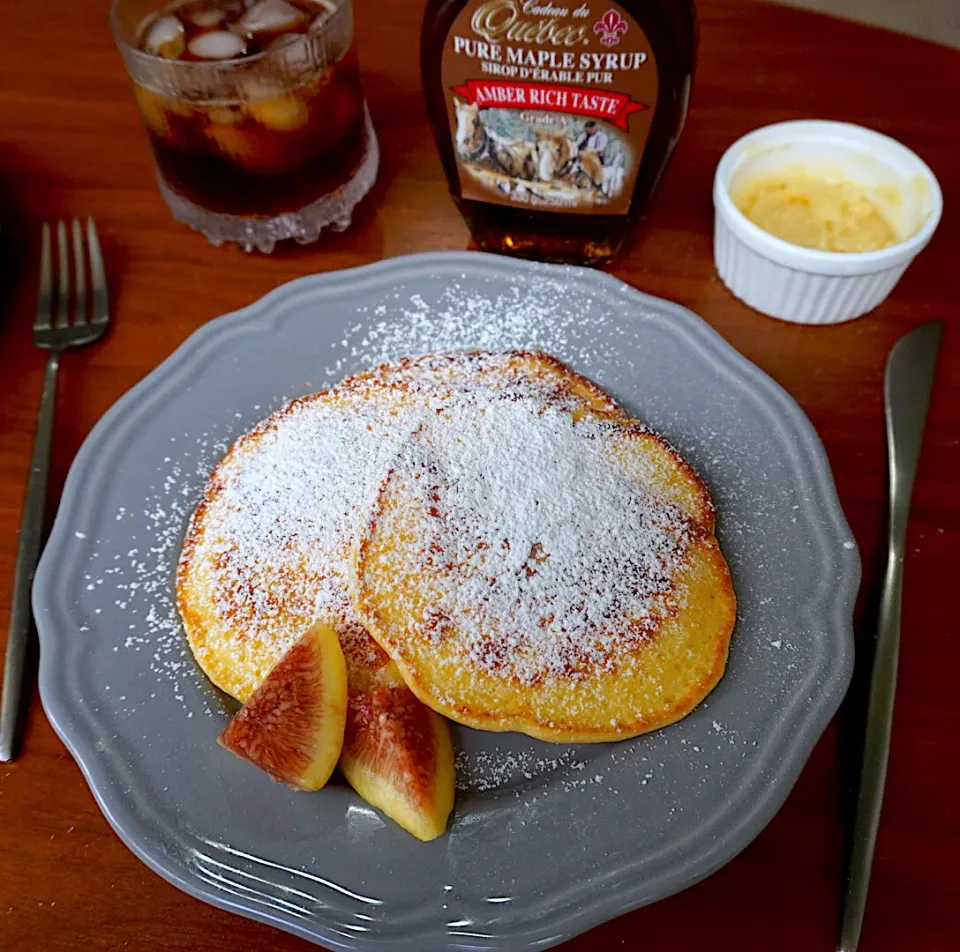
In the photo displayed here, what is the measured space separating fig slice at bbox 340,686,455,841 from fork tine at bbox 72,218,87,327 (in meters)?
0.83

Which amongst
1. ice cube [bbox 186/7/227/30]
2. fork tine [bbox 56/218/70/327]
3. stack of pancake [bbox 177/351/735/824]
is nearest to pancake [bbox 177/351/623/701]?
stack of pancake [bbox 177/351/735/824]

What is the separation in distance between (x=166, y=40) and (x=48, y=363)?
513 millimetres

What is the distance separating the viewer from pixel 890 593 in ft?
3.45

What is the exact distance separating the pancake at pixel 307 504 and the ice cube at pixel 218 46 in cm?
50

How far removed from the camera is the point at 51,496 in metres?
1.20

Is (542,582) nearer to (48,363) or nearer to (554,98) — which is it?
(554,98)

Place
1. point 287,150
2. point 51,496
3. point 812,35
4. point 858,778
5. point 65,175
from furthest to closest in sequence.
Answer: point 812,35, point 65,175, point 287,150, point 51,496, point 858,778

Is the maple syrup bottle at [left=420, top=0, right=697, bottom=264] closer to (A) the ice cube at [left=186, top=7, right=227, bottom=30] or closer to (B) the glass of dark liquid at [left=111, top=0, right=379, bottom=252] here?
A: (B) the glass of dark liquid at [left=111, top=0, right=379, bottom=252]

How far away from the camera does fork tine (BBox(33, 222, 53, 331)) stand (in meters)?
1.37

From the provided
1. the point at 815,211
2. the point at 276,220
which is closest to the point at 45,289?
the point at 276,220

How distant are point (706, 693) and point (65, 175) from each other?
1.46 meters

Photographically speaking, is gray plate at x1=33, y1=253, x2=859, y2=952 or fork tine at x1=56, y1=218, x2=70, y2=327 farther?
fork tine at x1=56, y1=218, x2=70, y2=327

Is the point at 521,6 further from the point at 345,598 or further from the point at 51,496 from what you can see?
the point at 51,496

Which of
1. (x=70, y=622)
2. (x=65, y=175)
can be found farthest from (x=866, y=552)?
(x=65, y=175)
